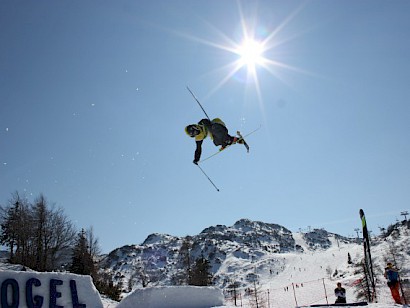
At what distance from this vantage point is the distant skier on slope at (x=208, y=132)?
9.31 meters

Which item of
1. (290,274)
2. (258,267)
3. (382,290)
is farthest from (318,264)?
(382,290)

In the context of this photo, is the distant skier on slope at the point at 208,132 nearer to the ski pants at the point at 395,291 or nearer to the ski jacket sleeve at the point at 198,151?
the ski jacket sleeve at the point at 198,151

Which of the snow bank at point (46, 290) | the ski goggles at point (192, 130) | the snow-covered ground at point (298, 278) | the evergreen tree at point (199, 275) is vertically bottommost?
the snow-covered ground at point (298, 278)

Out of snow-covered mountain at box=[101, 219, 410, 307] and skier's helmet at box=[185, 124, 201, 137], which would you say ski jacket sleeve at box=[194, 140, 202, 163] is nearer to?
skier's helmet at box=[185, 124, 201, 137]

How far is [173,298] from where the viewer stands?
11.3m

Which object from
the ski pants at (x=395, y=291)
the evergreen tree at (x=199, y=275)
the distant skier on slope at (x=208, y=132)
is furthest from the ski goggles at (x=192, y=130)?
the evergreen tree at (x=199, y=275)

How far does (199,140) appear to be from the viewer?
9.86 m

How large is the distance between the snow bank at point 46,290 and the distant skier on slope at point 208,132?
5002mm

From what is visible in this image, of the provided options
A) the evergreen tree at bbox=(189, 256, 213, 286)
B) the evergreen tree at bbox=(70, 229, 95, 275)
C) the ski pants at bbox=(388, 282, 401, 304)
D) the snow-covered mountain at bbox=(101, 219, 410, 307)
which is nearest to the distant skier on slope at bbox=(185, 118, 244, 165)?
the ski pants at bbox=(388, 282, 401, 304)

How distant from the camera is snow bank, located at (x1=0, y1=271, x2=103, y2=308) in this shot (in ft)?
26.7

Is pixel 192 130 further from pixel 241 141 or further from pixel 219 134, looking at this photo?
pixel 241 141

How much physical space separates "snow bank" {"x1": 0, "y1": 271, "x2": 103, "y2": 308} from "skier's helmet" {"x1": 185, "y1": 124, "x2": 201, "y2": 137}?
5.39 metres

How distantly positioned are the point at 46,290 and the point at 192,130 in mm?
5857

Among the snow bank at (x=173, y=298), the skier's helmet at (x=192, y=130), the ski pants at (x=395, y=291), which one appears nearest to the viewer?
the skier's helmet at (x=192, y=130)
